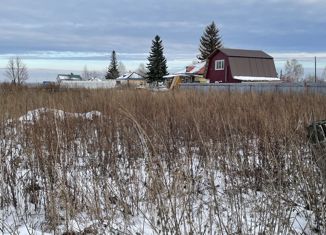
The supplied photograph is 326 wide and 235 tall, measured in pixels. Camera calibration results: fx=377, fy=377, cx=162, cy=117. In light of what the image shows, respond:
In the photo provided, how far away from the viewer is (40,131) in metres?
5.00

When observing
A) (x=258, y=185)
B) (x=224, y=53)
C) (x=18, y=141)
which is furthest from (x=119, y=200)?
(x=224, y=53)

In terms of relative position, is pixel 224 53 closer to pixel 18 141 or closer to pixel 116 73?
pixel 18 141

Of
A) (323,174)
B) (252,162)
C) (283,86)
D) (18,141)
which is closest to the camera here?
(323,174)

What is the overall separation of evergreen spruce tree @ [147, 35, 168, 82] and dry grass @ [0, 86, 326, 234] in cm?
4618

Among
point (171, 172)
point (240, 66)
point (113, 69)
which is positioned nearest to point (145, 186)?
point (171, 172)

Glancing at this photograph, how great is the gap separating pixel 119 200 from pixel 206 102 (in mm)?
6590

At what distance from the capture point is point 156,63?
54.5 meters

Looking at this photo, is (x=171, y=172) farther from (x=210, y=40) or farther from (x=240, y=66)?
Result: (x=210, y=40)

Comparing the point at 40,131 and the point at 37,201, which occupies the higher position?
the point at 40,131

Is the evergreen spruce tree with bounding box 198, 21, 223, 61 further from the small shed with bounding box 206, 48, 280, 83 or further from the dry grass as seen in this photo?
the dry grass

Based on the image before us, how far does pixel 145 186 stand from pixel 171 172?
1.33 ft

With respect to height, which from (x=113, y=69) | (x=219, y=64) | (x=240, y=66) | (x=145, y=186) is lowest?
(x=145, y=186)

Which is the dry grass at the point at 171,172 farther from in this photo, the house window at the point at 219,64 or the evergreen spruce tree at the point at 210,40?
the evergreen spruce tree at the point at 210,40

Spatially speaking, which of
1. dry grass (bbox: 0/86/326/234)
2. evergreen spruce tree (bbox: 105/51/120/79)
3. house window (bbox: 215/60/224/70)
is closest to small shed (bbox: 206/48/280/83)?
house window (bbox: 215/60/224/70)
